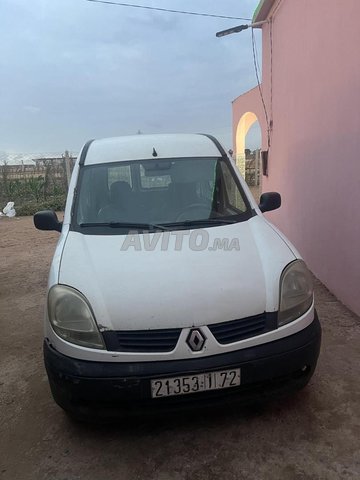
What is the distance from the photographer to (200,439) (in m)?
2.69

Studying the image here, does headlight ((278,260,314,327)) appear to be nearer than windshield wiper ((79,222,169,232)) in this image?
Yes

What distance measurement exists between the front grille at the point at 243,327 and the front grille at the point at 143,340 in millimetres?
238

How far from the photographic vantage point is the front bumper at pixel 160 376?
7.91 ft

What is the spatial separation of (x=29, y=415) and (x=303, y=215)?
4648mm

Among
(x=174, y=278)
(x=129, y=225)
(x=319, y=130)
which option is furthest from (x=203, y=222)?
(x=319, y=130)

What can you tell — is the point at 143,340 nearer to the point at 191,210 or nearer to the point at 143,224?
the point at 143,224

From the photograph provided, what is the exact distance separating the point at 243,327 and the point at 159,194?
153 centimetres

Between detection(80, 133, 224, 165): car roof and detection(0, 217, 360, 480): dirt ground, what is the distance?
199 centimetres

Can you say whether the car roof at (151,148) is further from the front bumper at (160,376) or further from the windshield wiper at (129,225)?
the front bumper at (160,376)

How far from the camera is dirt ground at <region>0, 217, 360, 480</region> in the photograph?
8.00 feet

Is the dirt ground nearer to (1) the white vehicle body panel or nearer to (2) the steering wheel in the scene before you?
(1) the white vehicle body panel

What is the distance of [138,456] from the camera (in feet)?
8.46

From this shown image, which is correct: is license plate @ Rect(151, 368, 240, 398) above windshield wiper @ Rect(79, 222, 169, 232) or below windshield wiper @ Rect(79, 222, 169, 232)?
below

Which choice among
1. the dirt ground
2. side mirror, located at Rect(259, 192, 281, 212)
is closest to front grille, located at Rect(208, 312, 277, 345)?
the dirt ground
